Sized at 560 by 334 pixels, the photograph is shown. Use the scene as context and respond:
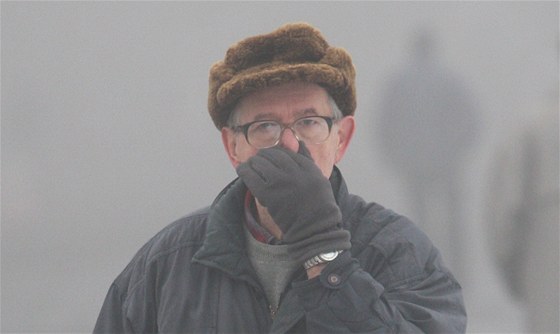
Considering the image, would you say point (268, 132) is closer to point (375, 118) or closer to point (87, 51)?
point (375, 118)

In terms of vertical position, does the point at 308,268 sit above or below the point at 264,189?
below

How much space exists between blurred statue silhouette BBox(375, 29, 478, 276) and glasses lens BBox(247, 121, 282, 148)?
6.71 meters

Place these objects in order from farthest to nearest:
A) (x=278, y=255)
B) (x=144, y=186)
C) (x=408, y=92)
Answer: (x=144, y=186)
(x=408, y=92)
(x=278, y=255)

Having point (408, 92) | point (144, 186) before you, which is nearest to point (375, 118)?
point (408, 92)

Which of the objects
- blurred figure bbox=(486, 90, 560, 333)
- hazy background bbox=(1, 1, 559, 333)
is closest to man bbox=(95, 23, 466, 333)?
blurred figure bbox=(486, 90, 560, 333)

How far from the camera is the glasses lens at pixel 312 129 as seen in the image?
8.78 feet

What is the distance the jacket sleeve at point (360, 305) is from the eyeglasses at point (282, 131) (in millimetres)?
355

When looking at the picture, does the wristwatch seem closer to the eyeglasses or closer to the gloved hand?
the gloved hand

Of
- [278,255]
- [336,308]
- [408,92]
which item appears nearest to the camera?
[336,308]

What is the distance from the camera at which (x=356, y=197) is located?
2781 mm

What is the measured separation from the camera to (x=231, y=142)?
283 cm

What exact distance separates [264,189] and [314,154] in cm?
25

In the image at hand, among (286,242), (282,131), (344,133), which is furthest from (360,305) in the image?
(344,133)

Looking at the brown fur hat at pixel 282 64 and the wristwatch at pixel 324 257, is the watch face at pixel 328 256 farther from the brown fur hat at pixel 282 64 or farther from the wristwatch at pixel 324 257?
the brown fur hat at pixel 282 64
